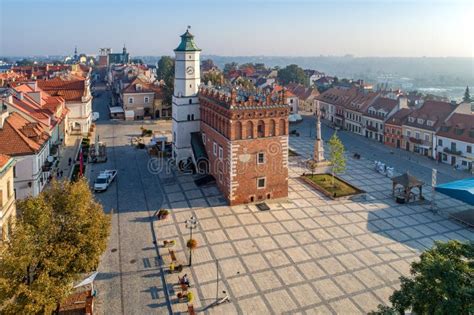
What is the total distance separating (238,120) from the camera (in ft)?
142

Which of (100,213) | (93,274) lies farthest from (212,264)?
(100,213)

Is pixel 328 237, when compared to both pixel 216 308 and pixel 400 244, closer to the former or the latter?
pixel 400 244

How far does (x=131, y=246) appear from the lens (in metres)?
34.8

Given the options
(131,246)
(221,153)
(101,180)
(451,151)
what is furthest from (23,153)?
(451,151)

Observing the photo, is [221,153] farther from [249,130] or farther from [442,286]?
[442,286]

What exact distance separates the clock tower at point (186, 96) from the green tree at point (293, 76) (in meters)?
108

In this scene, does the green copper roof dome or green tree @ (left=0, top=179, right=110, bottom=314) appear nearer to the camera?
green tree @ (left=0, top=179, right=110, bottom=314)

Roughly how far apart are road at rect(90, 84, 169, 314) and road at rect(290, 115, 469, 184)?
37141mm

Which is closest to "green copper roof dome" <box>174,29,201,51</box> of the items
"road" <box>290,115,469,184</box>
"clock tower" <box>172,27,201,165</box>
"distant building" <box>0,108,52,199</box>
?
"clock tower" <box>172,27,201,165</box>

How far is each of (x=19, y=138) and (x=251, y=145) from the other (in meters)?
24.3

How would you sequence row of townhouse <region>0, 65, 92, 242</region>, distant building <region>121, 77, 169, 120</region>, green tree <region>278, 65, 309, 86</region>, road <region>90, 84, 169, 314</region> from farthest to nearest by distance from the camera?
green tree <region>278, 65, 309, 86</region>
distant building <region>121, 77, 169, 120</region>
row of townhouse <region>0, 65, 92, 242</region>
road <region>90, 84, 169, 314</region>

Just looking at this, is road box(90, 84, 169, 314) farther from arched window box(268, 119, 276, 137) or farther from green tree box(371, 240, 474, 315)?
green tree box(371, 240, 474, 315)

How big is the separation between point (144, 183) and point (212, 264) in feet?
71.8

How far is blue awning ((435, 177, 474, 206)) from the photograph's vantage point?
133 feet
